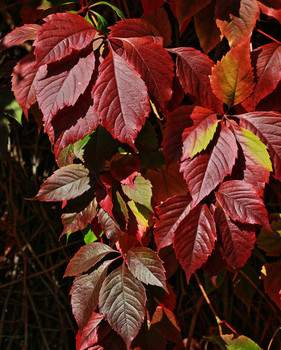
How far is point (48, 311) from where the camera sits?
1387mm

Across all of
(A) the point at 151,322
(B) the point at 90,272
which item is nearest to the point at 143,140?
(B) the point at 90,272

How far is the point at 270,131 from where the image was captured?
31.2 inches

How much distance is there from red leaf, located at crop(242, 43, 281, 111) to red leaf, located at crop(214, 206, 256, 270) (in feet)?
0.77

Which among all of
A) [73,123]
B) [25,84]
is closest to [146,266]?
[73,123]

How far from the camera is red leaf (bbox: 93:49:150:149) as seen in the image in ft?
2.32

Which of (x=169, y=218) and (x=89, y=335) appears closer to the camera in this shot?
(x=169, y=218)

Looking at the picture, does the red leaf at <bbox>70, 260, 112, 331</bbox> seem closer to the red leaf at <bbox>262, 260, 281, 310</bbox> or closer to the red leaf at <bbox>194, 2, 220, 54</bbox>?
the red leaf at <bbox>262, 260, 281, 310</bbox>

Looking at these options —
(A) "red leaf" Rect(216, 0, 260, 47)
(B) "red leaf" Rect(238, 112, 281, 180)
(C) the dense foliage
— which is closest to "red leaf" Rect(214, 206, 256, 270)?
(C) the dense foliage

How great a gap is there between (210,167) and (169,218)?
0.13 meters

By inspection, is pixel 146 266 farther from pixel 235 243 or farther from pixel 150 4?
pixel 150 4

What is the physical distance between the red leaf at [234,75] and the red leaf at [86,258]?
380mm

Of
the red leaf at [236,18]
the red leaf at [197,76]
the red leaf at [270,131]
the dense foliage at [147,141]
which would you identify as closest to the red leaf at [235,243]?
the dense foliage at [147,141]

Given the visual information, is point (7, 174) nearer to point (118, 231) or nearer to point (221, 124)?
point (118, 231)

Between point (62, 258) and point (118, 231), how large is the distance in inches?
24.1
